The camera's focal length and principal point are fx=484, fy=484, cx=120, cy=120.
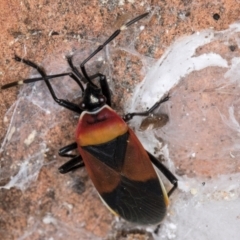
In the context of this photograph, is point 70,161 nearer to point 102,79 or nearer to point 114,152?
point 114,152

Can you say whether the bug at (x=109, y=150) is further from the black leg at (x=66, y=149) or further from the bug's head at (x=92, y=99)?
the black leg at (x=66, y=149)

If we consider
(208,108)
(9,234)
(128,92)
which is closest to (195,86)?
(208,108)

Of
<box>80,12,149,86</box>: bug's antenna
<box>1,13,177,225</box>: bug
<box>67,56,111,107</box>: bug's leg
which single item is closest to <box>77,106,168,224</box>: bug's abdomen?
<box>1,13,177,225</box>: bug

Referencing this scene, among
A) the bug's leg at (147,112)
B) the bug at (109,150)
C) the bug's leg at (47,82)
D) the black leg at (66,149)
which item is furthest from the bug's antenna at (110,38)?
the black leg at (66,149)

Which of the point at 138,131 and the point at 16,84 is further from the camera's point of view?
the point at 138,131

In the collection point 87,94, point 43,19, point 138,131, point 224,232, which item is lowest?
point 224,232

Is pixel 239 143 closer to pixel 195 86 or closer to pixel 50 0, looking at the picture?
pixel 195 86

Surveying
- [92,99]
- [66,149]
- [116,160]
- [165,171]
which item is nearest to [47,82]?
[92,99]
